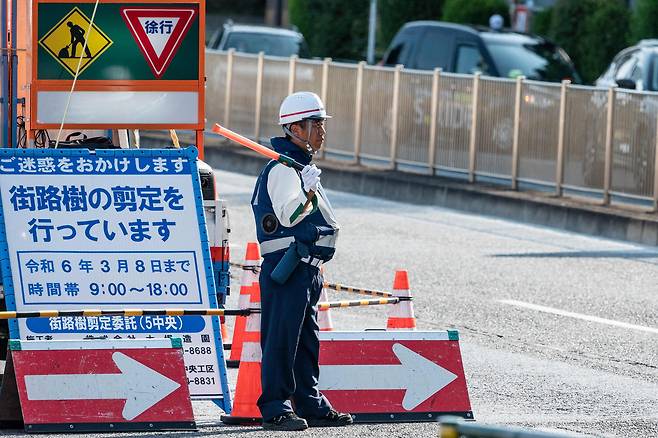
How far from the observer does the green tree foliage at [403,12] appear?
1789 inches

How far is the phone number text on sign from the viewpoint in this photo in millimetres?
9289

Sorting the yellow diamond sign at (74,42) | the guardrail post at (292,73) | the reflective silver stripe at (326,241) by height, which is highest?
the yellow diamond sign at (74,42)

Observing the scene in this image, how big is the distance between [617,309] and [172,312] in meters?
6.30

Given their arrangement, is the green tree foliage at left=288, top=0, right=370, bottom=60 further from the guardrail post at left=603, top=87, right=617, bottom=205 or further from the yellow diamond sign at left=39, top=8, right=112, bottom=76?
the yellow diamond sign at left=39, top=8, right=112, bottom=76

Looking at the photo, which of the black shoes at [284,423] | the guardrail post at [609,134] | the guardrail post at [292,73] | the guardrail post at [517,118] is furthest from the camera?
the guardrail post at [292,73]

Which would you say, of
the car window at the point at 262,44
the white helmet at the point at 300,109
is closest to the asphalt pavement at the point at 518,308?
the white helmet at the point at 300,109

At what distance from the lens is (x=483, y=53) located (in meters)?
26.6

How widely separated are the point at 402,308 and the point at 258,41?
930 inches

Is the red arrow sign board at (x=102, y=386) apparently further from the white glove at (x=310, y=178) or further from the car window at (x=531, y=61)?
the car window at (x=531, y=61)

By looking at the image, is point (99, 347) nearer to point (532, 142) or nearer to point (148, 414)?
point (148, 414)

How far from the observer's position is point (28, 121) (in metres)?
11.0

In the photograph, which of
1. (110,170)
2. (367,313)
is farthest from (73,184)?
(367,313)

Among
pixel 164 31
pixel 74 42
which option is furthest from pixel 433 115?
pixel 74 42

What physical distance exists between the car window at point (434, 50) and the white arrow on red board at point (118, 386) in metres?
18.7
